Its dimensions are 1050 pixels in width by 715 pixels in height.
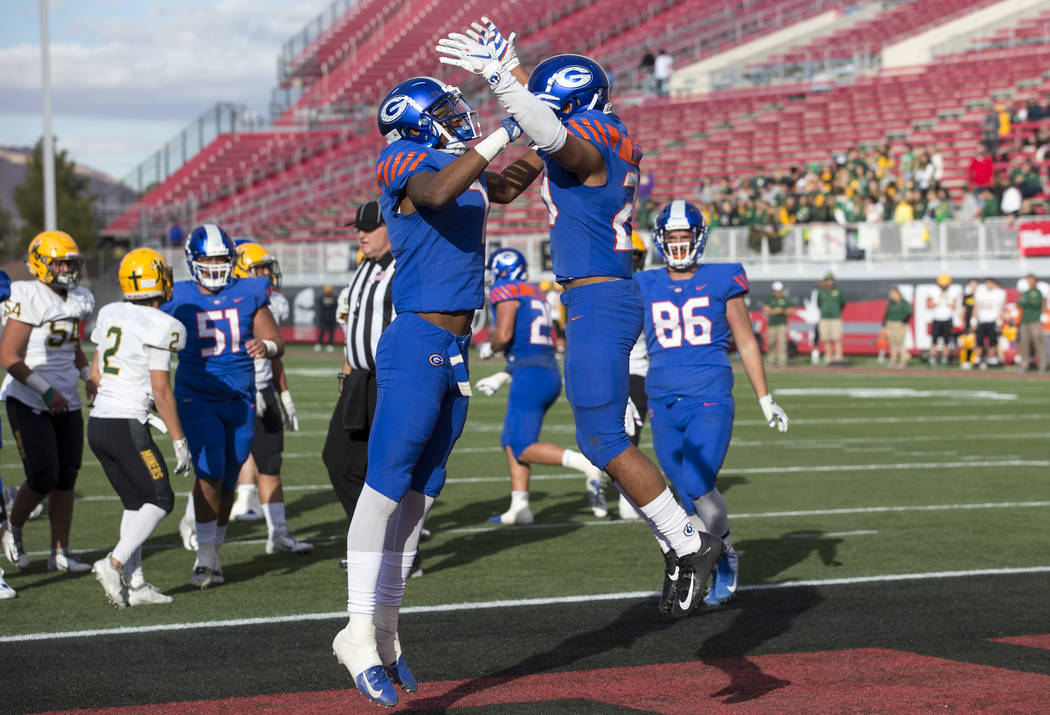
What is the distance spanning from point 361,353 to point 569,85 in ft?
7.71

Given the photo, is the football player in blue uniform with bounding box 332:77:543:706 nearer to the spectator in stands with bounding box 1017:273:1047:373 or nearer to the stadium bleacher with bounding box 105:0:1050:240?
the spectator in stands with bounding box 1017:273:1047:373

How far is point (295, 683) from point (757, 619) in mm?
2156

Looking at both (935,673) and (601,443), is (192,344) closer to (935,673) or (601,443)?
(601,443)

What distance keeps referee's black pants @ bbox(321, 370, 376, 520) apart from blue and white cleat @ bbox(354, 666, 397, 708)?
102 inches

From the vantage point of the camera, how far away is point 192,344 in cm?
696

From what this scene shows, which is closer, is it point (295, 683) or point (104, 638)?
point (295, 683)

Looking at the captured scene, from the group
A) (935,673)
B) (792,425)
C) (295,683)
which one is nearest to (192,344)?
(295,683)

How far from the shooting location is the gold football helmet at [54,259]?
284 inches

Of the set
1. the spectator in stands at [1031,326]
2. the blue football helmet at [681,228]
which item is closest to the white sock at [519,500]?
the blue football helmet at [681,228]

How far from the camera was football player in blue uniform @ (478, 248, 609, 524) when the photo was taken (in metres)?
9.04

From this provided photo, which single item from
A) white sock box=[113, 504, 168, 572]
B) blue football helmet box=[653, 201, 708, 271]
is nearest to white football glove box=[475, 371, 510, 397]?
blue football helmet box=[653, 201, 708, 271]

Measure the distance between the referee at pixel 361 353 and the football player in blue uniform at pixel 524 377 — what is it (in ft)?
6.49

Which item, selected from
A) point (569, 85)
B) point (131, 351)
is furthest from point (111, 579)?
point (569, 85)

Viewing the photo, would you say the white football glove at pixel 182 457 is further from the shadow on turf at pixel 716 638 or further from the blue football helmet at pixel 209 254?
the shadow on turf at pixel 716 638
